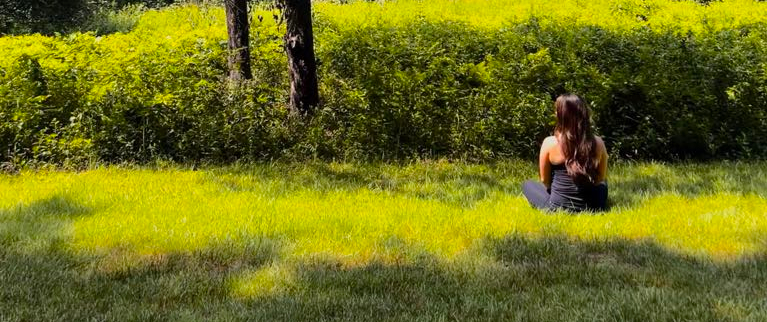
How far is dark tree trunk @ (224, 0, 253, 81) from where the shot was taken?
8758mm

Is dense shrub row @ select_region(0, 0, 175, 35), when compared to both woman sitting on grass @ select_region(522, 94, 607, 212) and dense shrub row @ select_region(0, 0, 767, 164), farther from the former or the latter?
woman sitting on grass @ select_region(522, 94, 607, 212)

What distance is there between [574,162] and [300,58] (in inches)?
147

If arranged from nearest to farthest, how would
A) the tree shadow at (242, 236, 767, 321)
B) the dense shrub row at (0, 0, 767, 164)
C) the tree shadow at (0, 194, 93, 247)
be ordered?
the tree shadow at (242, 236, 767, 321) → the tree shadow at (0, 194, 93, 247) → the dense shrub row at (0, 0, 767, 164)

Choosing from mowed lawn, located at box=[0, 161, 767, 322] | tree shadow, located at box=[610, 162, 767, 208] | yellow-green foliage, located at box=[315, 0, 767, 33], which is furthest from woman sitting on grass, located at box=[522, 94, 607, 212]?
yellow-green foliage, located at box=[315, 0, 767, 33]

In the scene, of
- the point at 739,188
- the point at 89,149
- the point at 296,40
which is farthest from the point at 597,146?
the point at 89,149

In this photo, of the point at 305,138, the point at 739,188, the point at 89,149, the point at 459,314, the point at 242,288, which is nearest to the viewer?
the point at 459,314

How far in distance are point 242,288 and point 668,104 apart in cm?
599

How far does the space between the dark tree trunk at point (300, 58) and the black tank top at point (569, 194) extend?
3371mm

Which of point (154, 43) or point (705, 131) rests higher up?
point (154, 43)

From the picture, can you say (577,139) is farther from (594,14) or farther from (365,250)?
(594,14)

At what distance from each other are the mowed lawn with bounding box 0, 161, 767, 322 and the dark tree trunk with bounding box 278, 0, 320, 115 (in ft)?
4.75

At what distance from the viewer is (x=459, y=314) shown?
3492 mm

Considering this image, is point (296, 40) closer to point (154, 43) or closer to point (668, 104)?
point (154, 43)

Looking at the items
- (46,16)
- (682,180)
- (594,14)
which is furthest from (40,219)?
(46,16)
